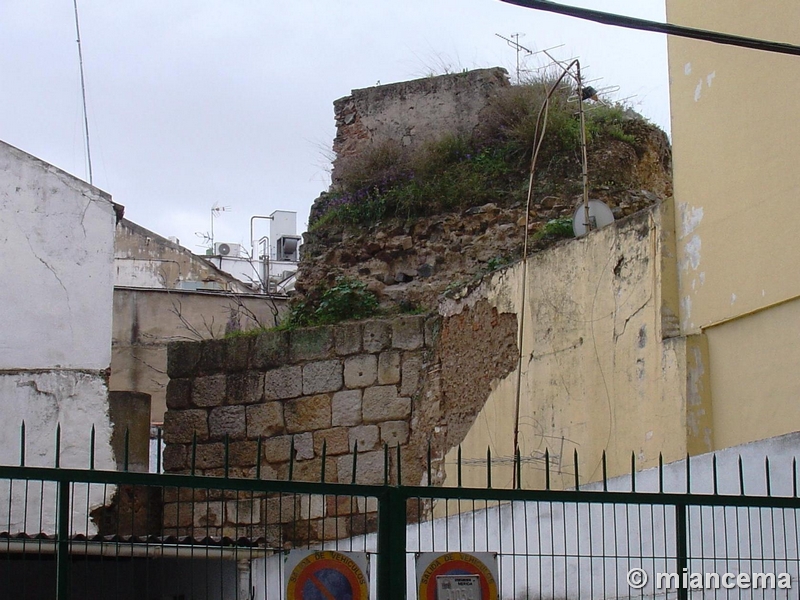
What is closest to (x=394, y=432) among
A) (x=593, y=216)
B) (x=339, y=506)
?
(x=339, y=506)

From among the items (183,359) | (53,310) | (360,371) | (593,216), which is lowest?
(360,371)

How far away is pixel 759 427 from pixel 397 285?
4694mm

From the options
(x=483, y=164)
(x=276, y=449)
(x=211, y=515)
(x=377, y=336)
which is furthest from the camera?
(x=483, y=164)

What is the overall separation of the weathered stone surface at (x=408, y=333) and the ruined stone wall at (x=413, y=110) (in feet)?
8.45

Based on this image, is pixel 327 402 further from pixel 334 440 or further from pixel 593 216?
pixel 593 216

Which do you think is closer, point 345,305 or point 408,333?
point 408,333

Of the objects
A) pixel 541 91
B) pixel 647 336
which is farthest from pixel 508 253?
pixel 647 336

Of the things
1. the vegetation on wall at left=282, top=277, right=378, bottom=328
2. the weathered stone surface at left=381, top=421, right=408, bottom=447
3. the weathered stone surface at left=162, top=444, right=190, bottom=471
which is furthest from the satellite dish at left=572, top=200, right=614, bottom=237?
the weathered stone surface at left=162, top=444, right=190, bottom=471

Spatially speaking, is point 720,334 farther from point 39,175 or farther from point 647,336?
point 39,175

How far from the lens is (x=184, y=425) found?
11000 millimetres

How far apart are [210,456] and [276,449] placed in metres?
0.73

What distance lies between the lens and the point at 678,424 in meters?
7.23

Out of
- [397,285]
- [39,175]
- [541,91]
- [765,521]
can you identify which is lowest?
[765,521]

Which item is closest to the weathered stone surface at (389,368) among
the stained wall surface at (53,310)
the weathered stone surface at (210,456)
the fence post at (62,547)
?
the weathered stone surface at (210,456)
